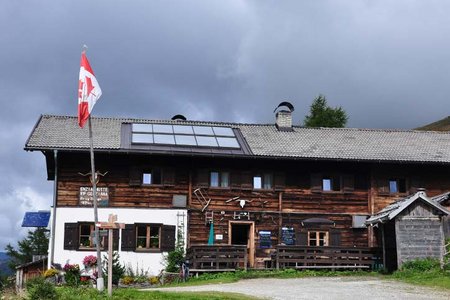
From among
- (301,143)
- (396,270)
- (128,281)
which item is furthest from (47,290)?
(301,143)

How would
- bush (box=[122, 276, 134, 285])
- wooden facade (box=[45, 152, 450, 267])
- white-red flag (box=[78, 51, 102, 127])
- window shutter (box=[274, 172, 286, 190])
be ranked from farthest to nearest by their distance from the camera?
1. window shutter (box=[274, 172, 286, 190])
2. wooden facade (box=[45, 152, 450, 267])
3. bush (box=[122, 276, 134, 285])
4. white-red flag (box=[78, 51, 102, 127])

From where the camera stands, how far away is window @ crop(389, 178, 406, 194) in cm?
3127

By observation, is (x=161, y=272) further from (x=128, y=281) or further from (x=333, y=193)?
(x=333, y=193)

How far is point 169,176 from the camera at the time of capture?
96.7 ft

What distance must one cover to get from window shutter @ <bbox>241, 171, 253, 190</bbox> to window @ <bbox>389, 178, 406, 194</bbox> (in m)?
6.90

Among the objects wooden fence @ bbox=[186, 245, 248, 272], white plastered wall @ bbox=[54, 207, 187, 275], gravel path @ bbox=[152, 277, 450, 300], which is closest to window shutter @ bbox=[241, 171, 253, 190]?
wooden fence @ bbox=[186, 245, 248, 272]

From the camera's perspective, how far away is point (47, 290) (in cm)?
1526

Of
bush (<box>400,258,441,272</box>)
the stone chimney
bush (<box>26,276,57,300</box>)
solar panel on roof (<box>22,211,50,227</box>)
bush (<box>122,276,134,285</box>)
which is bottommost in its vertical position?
bush (<box>122,276,134,285</box>)

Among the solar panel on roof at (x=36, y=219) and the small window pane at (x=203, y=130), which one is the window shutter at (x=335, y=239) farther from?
the solar panel on roof at (x=36, y=219)

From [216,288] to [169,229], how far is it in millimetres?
8357

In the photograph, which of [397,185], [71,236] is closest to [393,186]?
[397,185]

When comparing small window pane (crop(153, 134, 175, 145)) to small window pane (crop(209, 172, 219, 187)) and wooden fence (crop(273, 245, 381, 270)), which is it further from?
wooden fence (crop(273, 245, 381, 270))

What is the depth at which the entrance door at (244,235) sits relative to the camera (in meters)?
29.5

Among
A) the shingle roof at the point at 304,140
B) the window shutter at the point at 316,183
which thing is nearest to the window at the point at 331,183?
the window shutter at the point at 316,183
